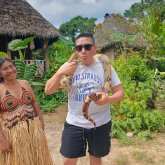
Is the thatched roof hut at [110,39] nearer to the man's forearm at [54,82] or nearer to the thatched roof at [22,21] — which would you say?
the thatched roof at [22,21]

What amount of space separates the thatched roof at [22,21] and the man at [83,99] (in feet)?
26.7

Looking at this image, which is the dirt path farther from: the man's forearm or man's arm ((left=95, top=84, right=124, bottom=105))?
the man's forearm

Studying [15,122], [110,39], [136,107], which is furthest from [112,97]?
[110,39]

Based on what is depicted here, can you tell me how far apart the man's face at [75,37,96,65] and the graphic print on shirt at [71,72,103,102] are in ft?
0.40

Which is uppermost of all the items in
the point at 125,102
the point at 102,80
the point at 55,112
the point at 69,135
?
the point at 102,80

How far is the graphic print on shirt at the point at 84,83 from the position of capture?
2449mm

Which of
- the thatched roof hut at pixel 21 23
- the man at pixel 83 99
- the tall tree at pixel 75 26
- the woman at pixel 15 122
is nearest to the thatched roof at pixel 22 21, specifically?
the thatched roof hut at pixel 21 23

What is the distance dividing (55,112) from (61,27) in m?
25.7

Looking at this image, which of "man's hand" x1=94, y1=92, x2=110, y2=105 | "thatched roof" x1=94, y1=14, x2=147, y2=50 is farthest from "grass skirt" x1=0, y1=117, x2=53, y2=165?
"thatched roof" x1=94, y1=14, x2=147, y2=50

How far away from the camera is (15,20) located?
34.7ft

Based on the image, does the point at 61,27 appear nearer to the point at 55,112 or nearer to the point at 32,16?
the point at 32,16

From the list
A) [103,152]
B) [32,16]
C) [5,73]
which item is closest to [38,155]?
[103,152]

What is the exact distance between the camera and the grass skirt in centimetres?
247

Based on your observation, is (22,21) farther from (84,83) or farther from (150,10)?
(84,83)
